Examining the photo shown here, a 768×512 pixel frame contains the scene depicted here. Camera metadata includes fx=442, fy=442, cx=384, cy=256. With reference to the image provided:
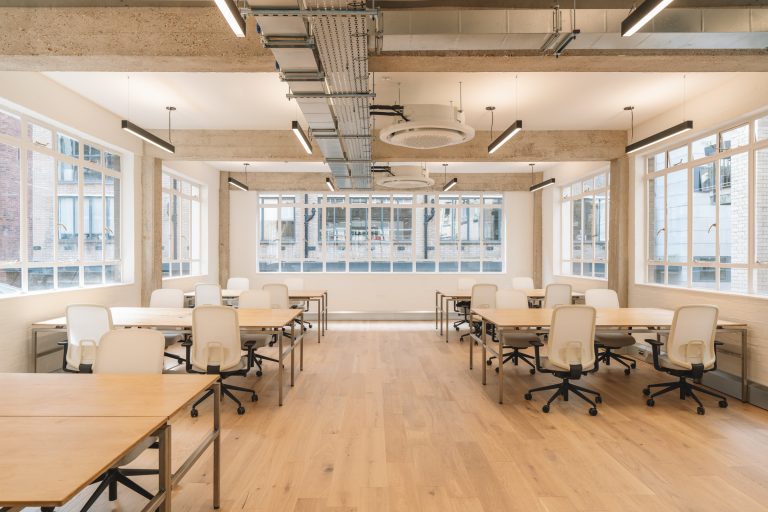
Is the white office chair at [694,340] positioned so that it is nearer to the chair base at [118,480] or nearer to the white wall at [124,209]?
the chair base at [118,480]

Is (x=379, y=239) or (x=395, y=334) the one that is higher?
(x=379, y=239)

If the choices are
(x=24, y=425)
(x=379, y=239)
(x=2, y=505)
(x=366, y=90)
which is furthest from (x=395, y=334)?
(x=2, y=505)

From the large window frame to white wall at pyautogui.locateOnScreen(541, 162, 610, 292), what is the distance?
0.11m

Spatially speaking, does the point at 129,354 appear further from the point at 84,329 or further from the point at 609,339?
→ the point at 609,339

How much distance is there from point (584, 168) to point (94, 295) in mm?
9043

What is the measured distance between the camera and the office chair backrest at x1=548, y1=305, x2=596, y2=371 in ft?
14.3

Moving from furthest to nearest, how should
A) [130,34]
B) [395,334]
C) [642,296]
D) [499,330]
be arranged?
[395,334] < [642,296] < [499,330] < [130,34]

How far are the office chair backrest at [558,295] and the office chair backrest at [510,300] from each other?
53 centimetres

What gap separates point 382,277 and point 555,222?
444cm

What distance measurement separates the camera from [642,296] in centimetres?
702

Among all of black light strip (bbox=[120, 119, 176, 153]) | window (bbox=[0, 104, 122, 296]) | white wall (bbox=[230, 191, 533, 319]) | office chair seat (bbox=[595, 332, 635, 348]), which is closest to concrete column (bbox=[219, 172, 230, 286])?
white wall (bbox=[230, 191, 533, 319])

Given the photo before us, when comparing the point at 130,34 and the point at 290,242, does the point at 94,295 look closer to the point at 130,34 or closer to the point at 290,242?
the point at 130,34

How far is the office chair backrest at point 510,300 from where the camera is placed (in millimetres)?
6875

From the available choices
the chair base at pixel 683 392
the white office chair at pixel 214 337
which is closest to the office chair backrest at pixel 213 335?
the white office chair at pixel 214 337
